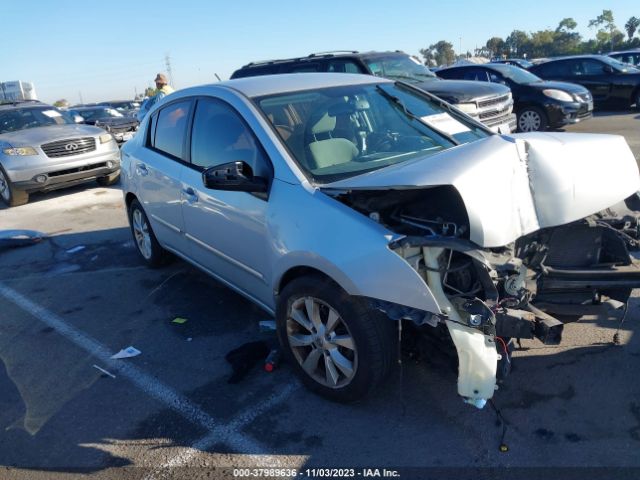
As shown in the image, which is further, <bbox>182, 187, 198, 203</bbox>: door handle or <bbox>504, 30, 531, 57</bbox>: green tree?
<bbox>504, 30, 531, 57</bbox>: green tree

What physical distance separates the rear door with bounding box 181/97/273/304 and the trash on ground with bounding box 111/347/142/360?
32.3 inches

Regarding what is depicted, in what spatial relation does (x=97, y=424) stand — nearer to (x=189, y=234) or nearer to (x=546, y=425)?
(x=189, y=234)

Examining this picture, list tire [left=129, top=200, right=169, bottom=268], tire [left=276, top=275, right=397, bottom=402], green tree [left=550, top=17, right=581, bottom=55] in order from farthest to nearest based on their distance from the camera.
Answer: green tree [left=550, top=17, right=581, bottom=55]
tire [left=129, top=200, right=169, bottom=268]
tire [left=276, top=275, right=397, bottom=402]

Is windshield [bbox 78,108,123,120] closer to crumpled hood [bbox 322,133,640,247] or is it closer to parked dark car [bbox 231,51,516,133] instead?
parked dark car [bbox 231,51,516,133]

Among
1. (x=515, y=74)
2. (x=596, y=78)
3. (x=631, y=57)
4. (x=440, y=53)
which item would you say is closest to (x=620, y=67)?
(x=596, y=78)

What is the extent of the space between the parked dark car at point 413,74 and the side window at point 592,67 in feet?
26.2

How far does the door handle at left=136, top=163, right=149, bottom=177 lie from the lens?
5.01 meters

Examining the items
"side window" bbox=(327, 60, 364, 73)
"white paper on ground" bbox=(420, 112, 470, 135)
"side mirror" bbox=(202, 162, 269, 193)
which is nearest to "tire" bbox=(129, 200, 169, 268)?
"side mirror" bbox=(202, 162, 269, 193)

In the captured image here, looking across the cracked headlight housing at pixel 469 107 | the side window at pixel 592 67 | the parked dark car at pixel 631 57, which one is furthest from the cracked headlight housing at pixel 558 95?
the parked dark car at pixel 631 57

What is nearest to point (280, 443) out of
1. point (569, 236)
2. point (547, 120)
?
point (569, 236)

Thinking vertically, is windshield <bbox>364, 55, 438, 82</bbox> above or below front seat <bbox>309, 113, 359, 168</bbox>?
above

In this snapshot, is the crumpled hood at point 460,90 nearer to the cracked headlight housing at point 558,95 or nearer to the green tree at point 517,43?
the cracked headlight housing at point 558,95

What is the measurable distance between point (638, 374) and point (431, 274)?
1615 millimetres

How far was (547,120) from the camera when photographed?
39.5 feet
